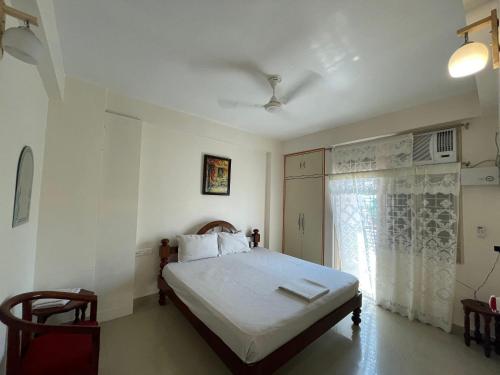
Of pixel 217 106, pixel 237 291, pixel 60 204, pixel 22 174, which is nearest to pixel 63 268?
pixel 60 204

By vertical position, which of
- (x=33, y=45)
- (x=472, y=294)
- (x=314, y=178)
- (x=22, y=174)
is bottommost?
(x=472, y=294)

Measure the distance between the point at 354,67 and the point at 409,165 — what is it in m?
1.56

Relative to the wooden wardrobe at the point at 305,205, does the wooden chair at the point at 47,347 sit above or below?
below

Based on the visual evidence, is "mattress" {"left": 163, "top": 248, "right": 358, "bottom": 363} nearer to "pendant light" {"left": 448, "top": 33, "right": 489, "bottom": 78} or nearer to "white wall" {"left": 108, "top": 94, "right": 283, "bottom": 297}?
"white wall" {"left": 108, "top": 94, "right": 283, "bottom": 297}

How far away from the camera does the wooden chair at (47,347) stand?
110 cm

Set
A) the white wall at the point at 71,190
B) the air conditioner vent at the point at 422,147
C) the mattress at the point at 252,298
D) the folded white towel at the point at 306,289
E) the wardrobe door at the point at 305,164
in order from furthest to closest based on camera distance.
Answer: the wardrobe door at the point at 305,164, the air conditioner vent at the point at 422,147, the white wall at the point at 71,190, the folded white towel at the point at 306,289, the mattress at the point at 252,298

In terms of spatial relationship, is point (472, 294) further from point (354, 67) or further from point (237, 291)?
point (354, 67)

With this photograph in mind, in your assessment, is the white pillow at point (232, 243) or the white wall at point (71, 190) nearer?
the white wall at point (71, 190)

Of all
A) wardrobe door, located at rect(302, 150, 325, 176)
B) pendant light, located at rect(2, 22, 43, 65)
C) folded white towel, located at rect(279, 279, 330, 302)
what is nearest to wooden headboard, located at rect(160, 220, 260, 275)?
wardrobe door, located at rect(302, 150, 325, 176)

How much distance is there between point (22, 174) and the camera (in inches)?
56.1

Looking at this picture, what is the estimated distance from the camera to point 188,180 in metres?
3.25

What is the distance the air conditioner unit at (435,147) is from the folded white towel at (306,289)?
202cm

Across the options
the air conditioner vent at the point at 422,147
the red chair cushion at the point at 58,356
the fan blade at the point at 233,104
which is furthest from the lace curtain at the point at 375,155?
the red chair cushion at the point at 58,356

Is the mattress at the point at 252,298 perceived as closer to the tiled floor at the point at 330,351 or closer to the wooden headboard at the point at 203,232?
the wooden headboard at the point at 203,232
